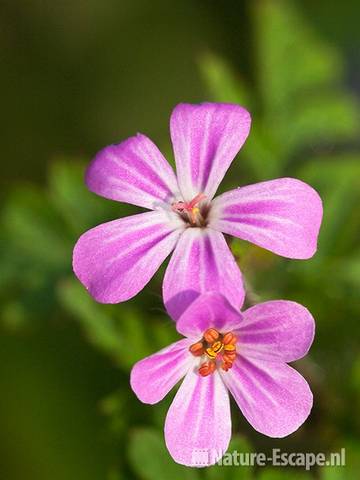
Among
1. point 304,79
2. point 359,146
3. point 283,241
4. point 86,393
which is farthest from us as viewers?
point 359,146

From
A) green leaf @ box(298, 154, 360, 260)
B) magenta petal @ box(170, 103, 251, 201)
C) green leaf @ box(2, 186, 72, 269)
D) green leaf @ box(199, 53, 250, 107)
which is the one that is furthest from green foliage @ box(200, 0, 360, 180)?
magenta petal @ box(170, 103, 251, 201)

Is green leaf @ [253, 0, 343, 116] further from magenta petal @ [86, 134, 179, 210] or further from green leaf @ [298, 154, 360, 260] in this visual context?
magenta petal @ [86, 134, 179, 210]

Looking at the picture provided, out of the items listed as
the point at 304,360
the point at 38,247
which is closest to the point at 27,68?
the point at 38,247

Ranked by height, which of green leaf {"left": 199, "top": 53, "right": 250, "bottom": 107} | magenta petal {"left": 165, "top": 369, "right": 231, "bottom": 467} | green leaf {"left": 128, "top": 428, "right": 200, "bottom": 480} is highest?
green leaf {"left": 199, "top": 53, "right": 250, "bottom": 107}

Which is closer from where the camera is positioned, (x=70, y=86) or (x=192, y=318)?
(x=192, y=318)

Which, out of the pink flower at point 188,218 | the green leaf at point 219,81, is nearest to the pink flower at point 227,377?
the pink flower at point 188,218

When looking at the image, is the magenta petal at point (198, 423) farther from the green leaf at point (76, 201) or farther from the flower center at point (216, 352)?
the green leaf at point (76, 201)

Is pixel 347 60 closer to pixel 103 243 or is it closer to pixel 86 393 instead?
pixel 86 393
